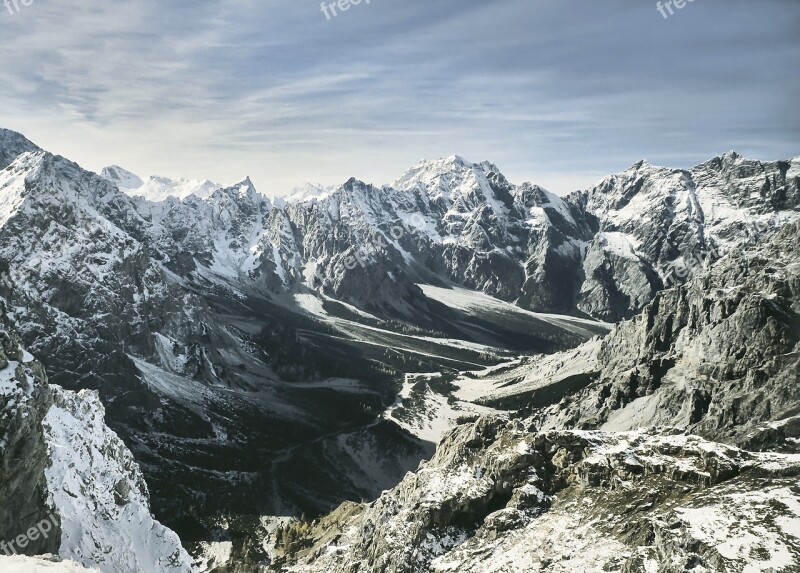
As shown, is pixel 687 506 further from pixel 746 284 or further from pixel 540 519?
pixel 746 284

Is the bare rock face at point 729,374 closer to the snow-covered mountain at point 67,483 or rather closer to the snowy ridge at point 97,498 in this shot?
the snowy ridge at point 97,498

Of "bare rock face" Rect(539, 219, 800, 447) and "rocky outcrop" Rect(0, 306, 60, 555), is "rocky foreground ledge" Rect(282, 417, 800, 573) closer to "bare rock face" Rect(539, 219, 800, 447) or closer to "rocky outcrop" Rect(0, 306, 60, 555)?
"rocky outcrop" Rect(0, 306, 60, 555)

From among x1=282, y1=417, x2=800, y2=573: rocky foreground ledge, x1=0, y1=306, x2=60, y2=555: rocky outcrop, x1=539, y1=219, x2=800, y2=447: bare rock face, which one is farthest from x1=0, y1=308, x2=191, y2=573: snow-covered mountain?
Answer: x1=539, y1=219, x2=800, y2=447: bare rock face

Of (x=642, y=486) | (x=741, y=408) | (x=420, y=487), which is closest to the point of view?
(x=642, y=486)

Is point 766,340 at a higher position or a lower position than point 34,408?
lower

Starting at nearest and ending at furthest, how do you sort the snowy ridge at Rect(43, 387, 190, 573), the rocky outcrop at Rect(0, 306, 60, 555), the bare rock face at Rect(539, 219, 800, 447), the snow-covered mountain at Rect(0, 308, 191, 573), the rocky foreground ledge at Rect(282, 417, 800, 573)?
the rocky foreground ledge at Rect(282, 417, 800, 573) < the rocky outcrop at Rect(0, 306, 60, 555) < the snow-covered mountain at Rect(0, 308, 191, 573) < the snowy ridge at Rect(43, 387, 190, 573) < the bare rock face at Rect(539, 219, 800, 447)

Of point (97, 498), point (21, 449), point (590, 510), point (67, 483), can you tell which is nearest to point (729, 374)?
point (590, 510)

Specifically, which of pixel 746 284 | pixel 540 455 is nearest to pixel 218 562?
pixel 540 455

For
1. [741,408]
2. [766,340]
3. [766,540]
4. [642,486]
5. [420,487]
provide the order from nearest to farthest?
[766,540], [642,486], [420,487], [741,408], [766,340]
